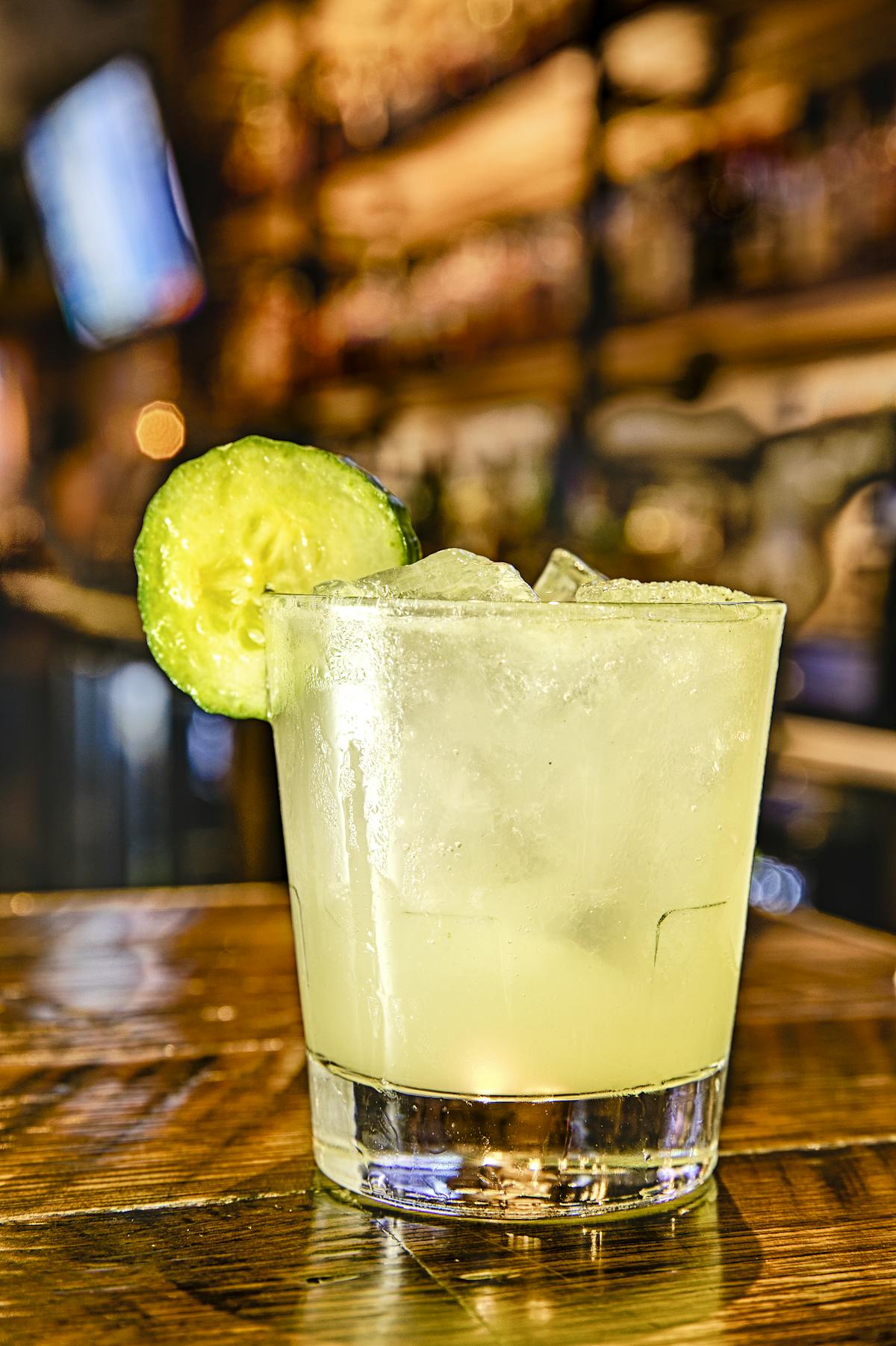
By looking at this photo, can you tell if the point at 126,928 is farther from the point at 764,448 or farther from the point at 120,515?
the point at 120,515

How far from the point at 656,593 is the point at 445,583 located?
0.10 m

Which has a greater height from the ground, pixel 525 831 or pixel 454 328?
pixel 525 831

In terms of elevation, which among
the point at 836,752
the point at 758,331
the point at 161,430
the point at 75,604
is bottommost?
the point at 75,604

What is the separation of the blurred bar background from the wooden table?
182 cm

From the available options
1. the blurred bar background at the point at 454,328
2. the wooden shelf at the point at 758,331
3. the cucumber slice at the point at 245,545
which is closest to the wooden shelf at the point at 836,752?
the blurred bar background at the point at 454,328

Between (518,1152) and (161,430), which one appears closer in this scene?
(518,1152)

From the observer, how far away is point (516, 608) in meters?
0.62

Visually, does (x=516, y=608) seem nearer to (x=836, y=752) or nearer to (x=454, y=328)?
(x=836, y=752)

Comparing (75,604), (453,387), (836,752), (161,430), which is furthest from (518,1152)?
(161,430)

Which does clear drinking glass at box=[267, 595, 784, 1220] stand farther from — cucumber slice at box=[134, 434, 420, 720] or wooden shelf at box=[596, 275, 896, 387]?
wooden shelf at box=[596, 275, 896, 387]

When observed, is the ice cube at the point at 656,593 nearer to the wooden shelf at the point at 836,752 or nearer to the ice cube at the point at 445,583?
the ice cube at the point at 445,583

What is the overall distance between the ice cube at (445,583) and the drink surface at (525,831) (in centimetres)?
2

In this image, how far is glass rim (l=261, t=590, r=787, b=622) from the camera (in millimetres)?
619

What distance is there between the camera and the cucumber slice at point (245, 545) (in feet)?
2.48
